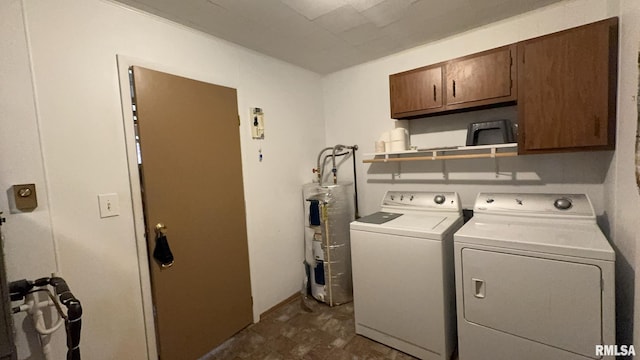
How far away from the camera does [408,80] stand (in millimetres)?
2242

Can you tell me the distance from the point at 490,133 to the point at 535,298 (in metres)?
1.27

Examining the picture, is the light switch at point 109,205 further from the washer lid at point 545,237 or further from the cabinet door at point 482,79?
the cabinet door at point 482,79

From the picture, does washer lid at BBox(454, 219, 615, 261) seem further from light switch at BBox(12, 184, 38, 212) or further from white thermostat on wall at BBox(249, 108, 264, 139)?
light switch at BBox(12, 184, 38, 212)

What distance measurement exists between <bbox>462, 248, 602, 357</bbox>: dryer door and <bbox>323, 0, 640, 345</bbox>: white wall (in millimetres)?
169

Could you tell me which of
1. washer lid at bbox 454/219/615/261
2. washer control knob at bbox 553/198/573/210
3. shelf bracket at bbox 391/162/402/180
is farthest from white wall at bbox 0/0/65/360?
washer control knob at bbox 553/198/573/210

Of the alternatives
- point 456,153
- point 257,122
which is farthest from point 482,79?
point 257,122

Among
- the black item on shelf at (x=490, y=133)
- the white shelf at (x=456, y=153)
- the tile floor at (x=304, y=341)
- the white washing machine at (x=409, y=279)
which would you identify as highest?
the black item on shelf at (x=490, y=133)

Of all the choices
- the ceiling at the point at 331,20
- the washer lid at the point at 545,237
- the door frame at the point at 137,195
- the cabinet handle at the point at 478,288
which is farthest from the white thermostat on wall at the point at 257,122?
the cabinet handle at the point at 478,288

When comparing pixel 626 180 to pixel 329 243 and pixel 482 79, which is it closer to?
pixel 482 79

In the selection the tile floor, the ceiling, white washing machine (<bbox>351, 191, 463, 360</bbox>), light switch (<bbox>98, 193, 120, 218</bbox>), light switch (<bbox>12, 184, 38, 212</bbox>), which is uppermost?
the ceiling

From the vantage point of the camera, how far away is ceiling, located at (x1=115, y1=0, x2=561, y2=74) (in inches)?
66.0

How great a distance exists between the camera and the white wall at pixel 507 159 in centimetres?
138

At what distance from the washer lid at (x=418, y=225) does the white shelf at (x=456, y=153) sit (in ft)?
1.59

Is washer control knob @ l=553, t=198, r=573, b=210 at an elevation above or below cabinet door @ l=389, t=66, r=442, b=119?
below
